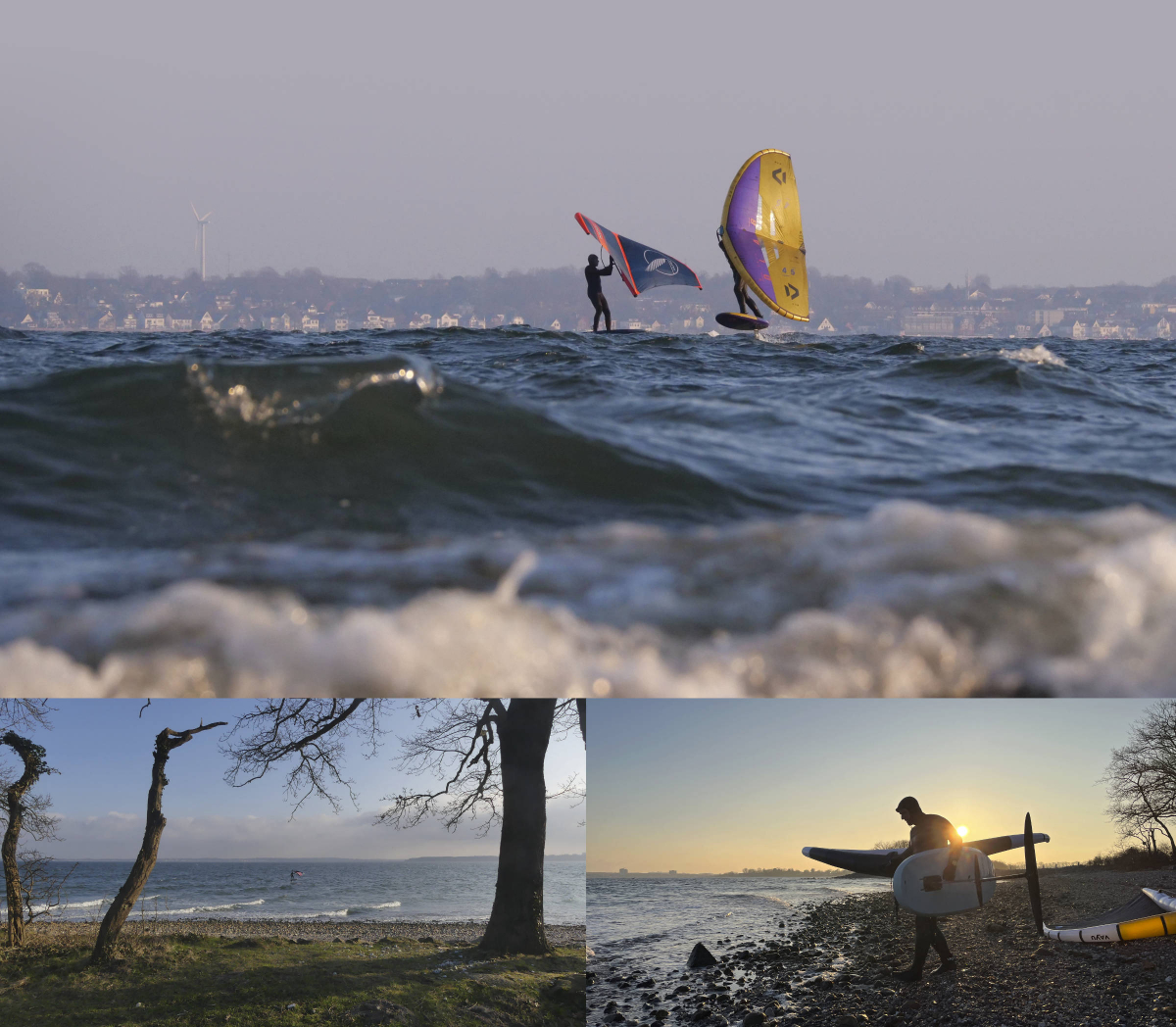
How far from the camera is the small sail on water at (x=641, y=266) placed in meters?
24.9

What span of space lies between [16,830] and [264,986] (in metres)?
1.65

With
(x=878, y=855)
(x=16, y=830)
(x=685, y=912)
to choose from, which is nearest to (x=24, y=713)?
(x=16, y=830)

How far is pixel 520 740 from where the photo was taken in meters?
4.20

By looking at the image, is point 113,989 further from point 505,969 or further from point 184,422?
point 184,422

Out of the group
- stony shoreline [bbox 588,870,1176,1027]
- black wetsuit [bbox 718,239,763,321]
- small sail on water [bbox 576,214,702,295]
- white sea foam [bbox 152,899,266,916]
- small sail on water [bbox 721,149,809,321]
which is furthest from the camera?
small sail on water [bbox 576,214,702,295]

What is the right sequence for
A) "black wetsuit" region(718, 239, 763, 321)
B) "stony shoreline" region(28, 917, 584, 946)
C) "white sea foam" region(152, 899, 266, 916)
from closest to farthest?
1. "stony shoreline" region(28, 917, 584, 946)
2. "white sea foam" region(152, 899, 266, 916)
3. "black wetsuit" region(718, 239, 763, 321)

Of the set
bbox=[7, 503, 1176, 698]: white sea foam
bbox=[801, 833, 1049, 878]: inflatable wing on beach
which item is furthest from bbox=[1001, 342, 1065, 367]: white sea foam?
bbox=[7, 503, 1176, 698]: white sea foam

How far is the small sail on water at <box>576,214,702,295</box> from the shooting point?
24.9 meters

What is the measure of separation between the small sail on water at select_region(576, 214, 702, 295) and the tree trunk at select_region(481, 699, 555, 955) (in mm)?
21506

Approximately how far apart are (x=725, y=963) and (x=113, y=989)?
10.2 feet

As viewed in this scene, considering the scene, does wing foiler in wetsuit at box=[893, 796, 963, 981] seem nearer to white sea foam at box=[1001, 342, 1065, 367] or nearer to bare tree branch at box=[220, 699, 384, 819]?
bare tree branch at box=[220, 699, 384, 819]

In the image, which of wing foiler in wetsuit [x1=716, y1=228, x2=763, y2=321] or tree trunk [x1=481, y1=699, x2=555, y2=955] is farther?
wing foiler in wetsuit [x1=716, y1=228, x2=763, y2=321]

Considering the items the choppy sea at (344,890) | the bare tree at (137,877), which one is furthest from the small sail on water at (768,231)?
the bare tree at (137,877)

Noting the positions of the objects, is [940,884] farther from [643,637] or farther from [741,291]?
[741,291]
